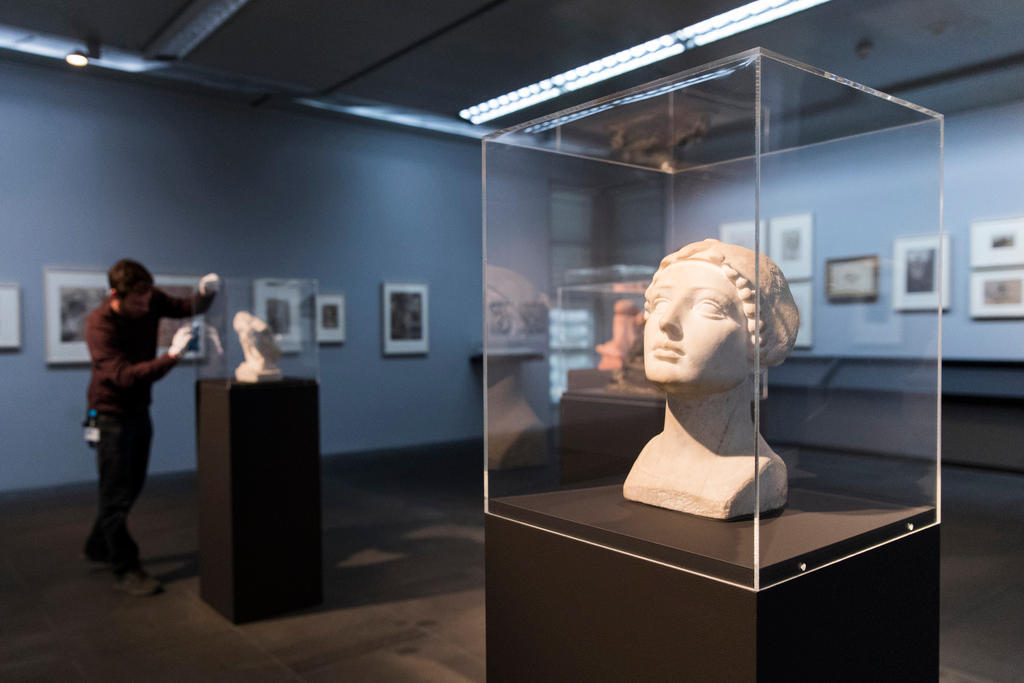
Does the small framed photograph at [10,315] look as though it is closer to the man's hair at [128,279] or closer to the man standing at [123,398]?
the man standing at [123,398]

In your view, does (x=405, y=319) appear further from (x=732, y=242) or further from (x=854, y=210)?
(x=732, y=242)

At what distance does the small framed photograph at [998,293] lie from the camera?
23.0ft

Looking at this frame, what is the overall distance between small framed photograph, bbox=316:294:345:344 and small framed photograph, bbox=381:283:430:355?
0.56m

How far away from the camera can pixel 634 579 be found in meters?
1.66

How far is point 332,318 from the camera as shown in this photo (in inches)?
345

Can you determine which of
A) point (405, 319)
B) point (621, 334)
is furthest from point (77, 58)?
point (621, 334)

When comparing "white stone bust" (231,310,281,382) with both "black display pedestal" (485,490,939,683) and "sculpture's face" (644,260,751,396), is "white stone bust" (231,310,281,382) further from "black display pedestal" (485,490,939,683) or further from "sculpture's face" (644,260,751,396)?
"sculpture's face" (644,260,751,396)

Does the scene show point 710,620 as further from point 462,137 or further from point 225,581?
point 462,137

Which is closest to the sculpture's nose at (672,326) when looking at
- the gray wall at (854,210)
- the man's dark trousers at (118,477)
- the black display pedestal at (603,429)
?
the gray wall at (854,210)

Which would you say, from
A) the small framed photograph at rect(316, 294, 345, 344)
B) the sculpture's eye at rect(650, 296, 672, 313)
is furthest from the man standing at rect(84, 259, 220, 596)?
the small framed photograph at rect(316, 294, 345, 344)

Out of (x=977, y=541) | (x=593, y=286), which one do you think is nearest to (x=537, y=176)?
(x=593, y=286)

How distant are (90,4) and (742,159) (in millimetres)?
5478

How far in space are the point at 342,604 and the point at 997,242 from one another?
6.81m

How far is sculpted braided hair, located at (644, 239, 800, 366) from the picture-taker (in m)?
1.69
